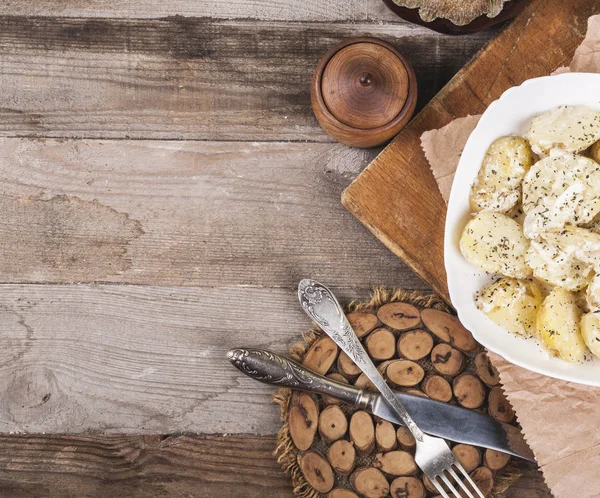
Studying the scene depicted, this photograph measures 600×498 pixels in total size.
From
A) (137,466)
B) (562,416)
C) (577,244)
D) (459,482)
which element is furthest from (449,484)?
(137,466)

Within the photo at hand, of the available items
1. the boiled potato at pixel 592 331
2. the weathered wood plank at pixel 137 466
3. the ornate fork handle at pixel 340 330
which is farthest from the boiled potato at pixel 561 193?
the weathered wood plank at pixel 137 466

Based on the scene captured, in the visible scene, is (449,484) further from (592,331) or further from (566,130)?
(566,130)

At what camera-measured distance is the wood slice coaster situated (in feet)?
3.51

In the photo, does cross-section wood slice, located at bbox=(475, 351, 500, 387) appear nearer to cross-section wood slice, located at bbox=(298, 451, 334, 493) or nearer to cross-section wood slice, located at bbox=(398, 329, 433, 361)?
cross-section wood slice, located at bbox=(398, 329, 433, 361)

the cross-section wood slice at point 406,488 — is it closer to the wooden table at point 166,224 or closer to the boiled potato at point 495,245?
the wooden table at point 166,224

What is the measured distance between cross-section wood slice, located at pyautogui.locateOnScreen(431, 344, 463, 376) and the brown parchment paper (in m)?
0.07

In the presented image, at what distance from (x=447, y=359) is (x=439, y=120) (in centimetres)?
43

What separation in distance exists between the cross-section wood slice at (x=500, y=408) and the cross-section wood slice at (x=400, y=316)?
0.19 meters

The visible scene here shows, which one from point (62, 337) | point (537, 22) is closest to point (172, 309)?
point (62, 337)

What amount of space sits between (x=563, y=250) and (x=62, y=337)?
35.5 inches

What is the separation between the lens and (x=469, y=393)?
3.52ft

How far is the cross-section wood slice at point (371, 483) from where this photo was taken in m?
1.07

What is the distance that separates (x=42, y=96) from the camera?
1.15m

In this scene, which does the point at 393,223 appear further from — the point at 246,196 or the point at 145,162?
the point at 145,162
